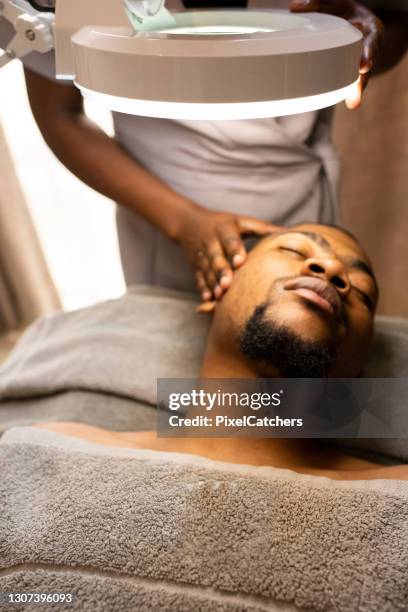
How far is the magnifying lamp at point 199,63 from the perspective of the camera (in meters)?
0.42

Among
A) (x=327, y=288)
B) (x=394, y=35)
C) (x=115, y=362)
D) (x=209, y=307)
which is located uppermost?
(x=394, y=35)

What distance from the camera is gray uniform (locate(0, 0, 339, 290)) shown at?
1.08 metres

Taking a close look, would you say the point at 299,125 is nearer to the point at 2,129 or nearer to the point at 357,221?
the point at 357,221

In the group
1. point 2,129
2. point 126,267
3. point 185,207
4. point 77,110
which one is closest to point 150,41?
point 185,207

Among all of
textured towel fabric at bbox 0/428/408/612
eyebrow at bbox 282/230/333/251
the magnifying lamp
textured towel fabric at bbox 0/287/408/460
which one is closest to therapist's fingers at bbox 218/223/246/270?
eyebrow at bbox 282/230/333/251

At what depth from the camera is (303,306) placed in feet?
2.66

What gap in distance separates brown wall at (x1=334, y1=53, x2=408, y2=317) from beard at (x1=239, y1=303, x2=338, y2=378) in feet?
2.40

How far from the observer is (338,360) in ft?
2.75

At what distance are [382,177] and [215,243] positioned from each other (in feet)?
2.19

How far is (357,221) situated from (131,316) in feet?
2.44

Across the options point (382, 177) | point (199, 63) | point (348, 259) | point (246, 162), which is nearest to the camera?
point (199, 63)

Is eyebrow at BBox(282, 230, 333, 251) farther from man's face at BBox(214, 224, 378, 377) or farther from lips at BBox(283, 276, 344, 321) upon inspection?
lips at BBox(283, 276, 344, 321)

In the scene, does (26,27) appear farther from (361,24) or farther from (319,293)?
(319,293)

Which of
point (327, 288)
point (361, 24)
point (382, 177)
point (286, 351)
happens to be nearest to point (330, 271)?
point (327, 288)
